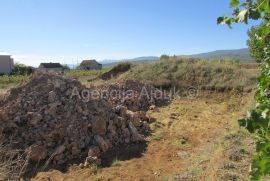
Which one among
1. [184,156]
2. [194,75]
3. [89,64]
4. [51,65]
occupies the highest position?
[194,75]

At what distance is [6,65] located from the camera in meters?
38.9

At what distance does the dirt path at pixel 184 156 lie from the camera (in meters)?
5.12

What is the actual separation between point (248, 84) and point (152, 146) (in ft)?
28.6

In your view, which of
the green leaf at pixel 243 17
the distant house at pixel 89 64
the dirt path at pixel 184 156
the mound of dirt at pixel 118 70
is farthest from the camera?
the distant house at pixel 89 64

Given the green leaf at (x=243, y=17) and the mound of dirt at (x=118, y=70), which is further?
the mound of dirt at (x=118, y=70)

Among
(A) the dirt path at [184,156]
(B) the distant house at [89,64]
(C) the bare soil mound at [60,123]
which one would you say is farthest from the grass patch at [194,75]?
(B) the distant house at [89,64]

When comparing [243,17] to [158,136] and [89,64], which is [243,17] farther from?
[89,64]

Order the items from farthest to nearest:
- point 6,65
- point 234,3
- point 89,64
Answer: point 89,64 → point 6,65 → point 234,3

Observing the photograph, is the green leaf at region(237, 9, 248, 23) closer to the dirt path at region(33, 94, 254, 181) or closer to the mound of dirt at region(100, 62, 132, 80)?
the dirt path at region(33, 94, 254, 181)

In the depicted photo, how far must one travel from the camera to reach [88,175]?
5922mm

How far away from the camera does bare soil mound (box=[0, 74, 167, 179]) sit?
6841mm

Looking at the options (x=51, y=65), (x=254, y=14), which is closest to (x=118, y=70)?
(x=254, y=14)

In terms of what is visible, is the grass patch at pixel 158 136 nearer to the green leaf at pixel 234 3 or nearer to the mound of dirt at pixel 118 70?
the green leaf at pixel 234 3

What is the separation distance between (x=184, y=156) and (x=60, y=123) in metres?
2.81
